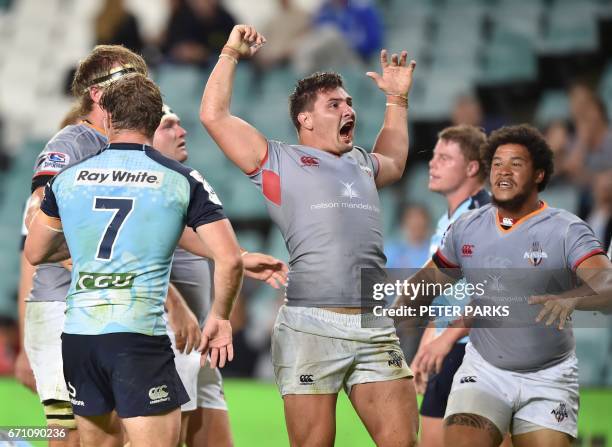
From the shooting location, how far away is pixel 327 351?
467 cm

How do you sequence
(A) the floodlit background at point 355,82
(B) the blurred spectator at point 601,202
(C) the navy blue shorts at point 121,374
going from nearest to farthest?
(C) the navy blue shorts at point 121,374
(B) the blurred spectator at point 601,202
(A) the floodlit background at point 355,82

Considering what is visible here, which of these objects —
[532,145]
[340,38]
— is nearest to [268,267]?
[532,145]

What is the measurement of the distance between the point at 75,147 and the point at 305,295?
128cm

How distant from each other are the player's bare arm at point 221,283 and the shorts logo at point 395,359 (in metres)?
0.95

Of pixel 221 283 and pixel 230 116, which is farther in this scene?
pixel 230 116

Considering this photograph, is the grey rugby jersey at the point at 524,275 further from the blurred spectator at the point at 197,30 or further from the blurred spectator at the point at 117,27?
the blurred spectator at the point at 117,27

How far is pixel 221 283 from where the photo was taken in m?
4.04

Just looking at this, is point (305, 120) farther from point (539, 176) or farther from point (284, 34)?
point (284, 34)

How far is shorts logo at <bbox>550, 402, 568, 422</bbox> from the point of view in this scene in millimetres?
4844

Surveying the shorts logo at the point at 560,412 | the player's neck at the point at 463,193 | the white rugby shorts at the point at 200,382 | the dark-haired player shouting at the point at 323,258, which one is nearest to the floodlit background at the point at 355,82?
the player's neck at the point at 463,193

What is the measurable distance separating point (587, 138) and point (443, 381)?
5.28 m

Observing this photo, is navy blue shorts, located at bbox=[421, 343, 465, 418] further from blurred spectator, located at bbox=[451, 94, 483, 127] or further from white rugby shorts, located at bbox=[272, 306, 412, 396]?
blurred spectator, located at bbox=[451, 94, 483, 127]

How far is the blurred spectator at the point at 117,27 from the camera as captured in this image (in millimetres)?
12719

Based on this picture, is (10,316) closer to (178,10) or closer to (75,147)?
(178,10)
